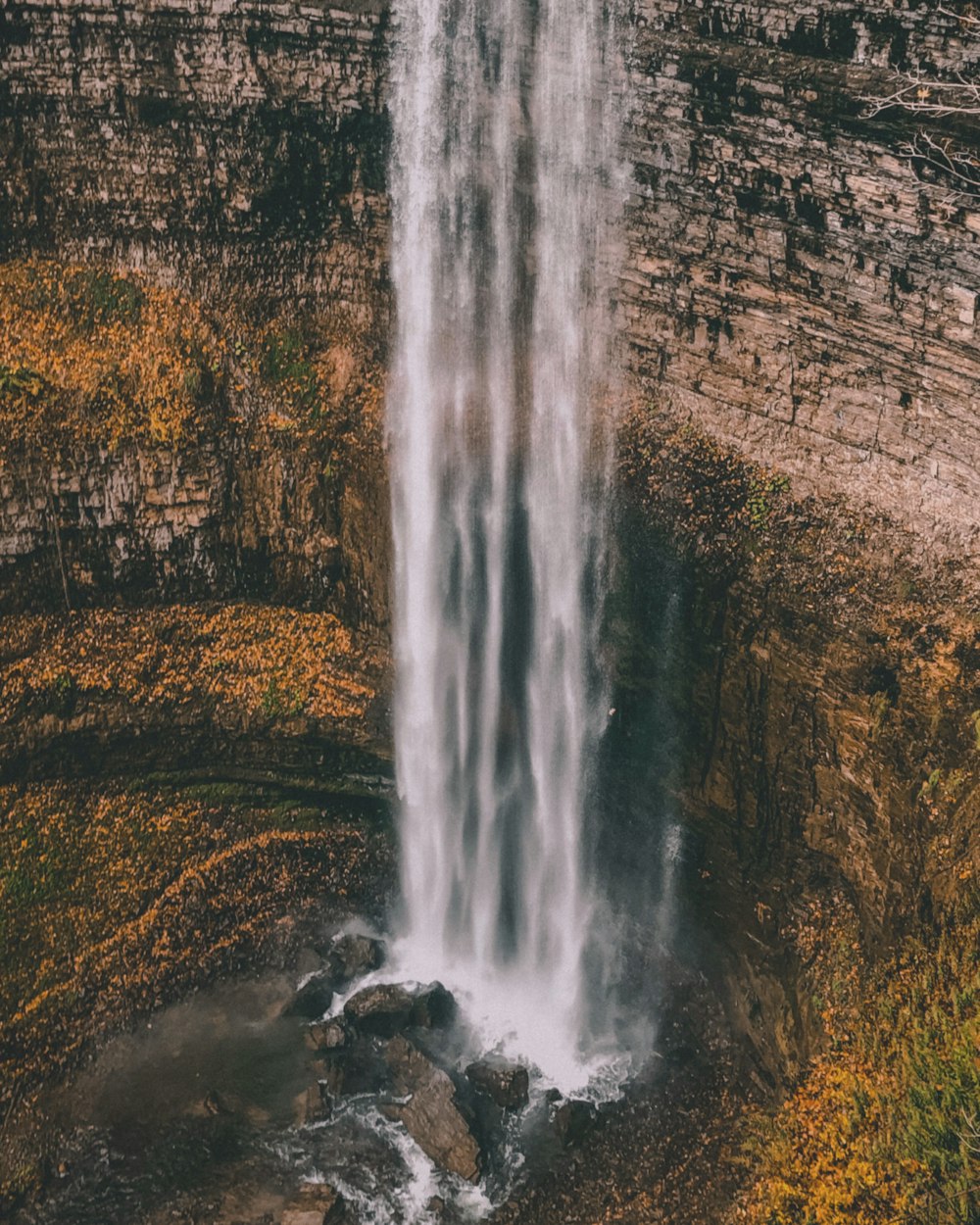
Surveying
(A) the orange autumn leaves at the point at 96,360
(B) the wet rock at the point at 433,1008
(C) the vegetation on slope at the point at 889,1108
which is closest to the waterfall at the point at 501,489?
(B) the wet rock at the point at 433,1008

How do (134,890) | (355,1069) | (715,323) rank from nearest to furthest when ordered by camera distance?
(715,323), (355,1069), (134,890)

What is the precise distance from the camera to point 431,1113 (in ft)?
59.1

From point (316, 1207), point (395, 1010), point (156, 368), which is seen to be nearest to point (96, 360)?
point (156, 368)

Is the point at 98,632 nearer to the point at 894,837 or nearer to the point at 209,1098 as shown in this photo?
the point at 209,1098

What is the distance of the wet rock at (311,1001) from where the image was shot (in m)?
20.5

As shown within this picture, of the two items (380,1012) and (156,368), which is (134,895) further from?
(156,368)

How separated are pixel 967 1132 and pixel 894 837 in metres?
4.96

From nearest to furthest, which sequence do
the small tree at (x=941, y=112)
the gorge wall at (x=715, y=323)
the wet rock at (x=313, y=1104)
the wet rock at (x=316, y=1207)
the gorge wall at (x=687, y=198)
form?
1. the small tree at (x=941, y=112)
2. the gorge wall at (x=687, y=198)
3. the gorge wall at (x=715, y=323)
4. the wet rock at (x=316, y=1207)
5. the wet rock at (x=313, y=1104)

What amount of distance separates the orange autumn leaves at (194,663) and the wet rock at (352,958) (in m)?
4.53

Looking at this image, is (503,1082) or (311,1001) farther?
(311,1001)

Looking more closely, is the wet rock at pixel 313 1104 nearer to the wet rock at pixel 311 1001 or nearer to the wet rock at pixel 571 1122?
the wet rock at pixel 311 1001

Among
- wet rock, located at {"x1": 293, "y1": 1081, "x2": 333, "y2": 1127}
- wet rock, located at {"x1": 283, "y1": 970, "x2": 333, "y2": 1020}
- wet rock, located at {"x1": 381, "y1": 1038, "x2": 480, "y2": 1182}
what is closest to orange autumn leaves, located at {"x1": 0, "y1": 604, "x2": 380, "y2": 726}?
wet rock, located at {"x1": 283, "y1": 970, "x2": 333, "y2": 1020}

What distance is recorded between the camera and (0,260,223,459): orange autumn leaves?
1945cm

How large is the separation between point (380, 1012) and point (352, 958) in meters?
1.65
